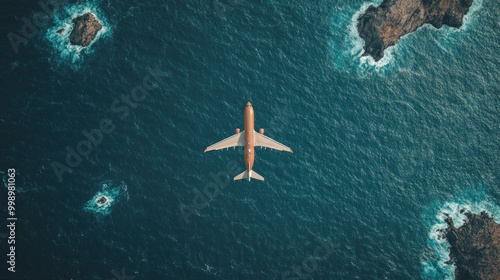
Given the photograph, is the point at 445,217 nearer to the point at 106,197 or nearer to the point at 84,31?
the point at 106,197

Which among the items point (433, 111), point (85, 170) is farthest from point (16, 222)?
point (433, 111)

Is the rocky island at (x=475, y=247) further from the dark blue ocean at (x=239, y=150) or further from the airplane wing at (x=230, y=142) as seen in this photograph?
the airplane wing at (x=230, y=142)

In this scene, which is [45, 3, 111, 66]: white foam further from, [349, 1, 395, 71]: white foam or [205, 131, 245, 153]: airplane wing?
[349, 1, 395, 71]: white foam

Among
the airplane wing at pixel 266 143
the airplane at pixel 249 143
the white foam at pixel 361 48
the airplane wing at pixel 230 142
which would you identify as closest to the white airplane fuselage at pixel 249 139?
the airplane at pixel 249 143

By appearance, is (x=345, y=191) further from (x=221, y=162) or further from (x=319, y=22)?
(x=319, y=22)

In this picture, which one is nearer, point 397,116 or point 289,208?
point 289,208

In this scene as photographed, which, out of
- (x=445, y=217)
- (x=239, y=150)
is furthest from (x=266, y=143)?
(x=445, y=217)
